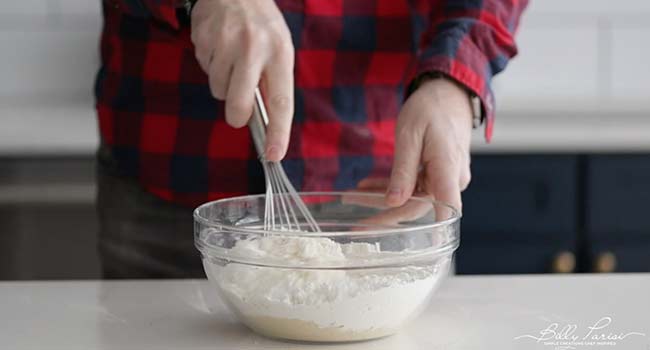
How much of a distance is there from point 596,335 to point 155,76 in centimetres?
62

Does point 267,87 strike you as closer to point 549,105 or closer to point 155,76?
point 155,76

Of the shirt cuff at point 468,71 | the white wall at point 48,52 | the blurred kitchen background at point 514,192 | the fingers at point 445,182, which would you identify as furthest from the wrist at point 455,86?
the white wall at point 48,52

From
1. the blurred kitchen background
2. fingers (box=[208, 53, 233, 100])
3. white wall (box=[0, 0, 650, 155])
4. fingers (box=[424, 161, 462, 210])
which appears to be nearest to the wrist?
fingers (box=[424, 161, 462, 210])

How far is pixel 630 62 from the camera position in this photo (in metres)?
1.97

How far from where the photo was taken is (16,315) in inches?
28.7

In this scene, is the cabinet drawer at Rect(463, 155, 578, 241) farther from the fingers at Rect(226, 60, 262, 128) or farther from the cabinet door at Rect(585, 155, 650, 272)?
the fingers at Rect(226, 60, 262, 128)

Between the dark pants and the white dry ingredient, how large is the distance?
0.48 meters

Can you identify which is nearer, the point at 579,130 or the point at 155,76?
the point at 155,76

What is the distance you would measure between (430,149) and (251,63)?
0.59 ft

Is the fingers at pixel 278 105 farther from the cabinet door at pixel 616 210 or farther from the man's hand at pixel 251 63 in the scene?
the cabinet door at pixel 616 210

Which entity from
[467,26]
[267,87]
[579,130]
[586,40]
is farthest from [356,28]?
[586,40]

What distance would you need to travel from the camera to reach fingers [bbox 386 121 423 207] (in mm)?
783

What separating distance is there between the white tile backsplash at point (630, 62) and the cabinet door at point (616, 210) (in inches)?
12.1

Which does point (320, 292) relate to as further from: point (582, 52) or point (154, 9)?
point (582, 52)
